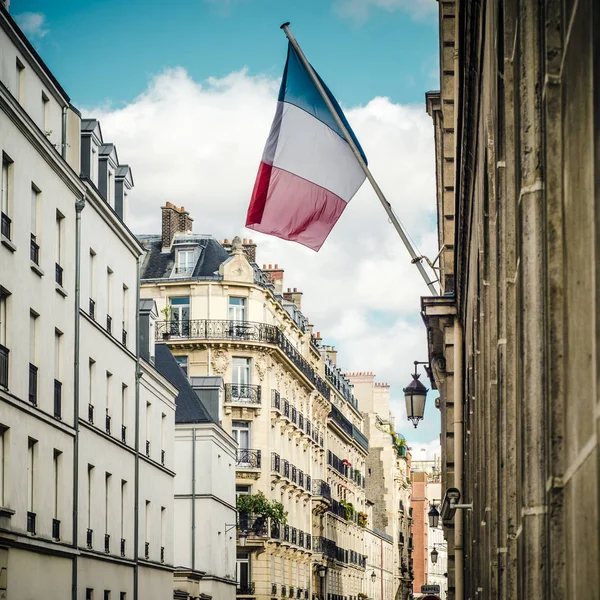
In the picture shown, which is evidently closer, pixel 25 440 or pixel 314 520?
pixel 25 440

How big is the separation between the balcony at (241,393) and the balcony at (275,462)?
10.8 feet

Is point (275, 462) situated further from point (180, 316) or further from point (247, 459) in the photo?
point (180, 316)

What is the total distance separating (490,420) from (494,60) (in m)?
3.35

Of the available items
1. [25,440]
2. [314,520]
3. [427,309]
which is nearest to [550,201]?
[427,309]

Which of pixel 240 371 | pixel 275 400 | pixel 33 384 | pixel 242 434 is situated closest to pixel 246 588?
pixel 242 434

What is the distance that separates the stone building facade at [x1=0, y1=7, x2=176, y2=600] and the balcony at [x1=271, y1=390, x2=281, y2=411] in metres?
28.3

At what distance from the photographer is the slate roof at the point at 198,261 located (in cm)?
7244


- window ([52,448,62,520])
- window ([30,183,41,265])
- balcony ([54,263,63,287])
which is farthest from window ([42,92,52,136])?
window ([52,448,62,520])

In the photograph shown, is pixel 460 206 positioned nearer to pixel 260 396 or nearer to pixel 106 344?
pixel 106 344

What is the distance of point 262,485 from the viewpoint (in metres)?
71.9

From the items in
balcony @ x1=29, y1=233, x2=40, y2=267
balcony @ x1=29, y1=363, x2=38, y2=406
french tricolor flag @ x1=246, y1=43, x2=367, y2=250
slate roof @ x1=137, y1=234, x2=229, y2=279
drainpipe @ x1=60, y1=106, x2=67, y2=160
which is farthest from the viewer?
slate roof @ x1=137, y1=234, x2=229, y2=279

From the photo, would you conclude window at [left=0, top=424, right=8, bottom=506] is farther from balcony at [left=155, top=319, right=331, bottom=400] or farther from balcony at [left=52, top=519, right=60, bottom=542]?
balcony at [left=155, top=319, right=331, bottom=400]

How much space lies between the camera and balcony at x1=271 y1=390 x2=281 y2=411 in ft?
241

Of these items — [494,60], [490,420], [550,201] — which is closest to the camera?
[550,201]
